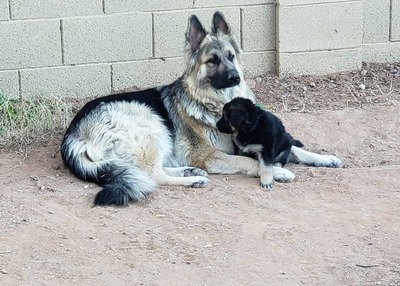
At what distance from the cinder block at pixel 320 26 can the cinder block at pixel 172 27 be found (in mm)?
604

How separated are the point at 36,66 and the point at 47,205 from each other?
252cm

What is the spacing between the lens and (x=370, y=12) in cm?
991

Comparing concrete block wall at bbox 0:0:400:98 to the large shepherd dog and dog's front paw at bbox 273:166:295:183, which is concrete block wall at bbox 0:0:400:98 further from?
dog's front paw at bbox 273:166:295:183

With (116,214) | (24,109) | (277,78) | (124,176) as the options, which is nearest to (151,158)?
(124,176)

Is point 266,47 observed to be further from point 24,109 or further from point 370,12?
point 24,109

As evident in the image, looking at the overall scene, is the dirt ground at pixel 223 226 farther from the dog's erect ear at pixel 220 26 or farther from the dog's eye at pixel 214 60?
the dog's erect ear at pixel 220 26

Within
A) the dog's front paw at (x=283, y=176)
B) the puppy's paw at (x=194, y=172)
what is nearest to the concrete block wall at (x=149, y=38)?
the puppy's paw at (x=194, y=172)

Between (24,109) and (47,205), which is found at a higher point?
(24,109)

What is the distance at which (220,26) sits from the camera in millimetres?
7953

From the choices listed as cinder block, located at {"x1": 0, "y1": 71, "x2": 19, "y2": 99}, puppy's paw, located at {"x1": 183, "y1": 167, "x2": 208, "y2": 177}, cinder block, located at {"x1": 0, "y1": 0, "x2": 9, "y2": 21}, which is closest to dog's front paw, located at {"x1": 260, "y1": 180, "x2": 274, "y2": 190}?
puppy's paw, located at {"x1": 183, "y1": 167, "x2": 208, "y2": 177}

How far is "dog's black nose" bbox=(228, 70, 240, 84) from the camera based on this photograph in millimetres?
7660

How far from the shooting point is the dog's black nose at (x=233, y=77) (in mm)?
7660

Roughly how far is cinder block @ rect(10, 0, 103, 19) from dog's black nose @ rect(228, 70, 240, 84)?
1941 mm

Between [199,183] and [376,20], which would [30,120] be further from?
[376,20]
